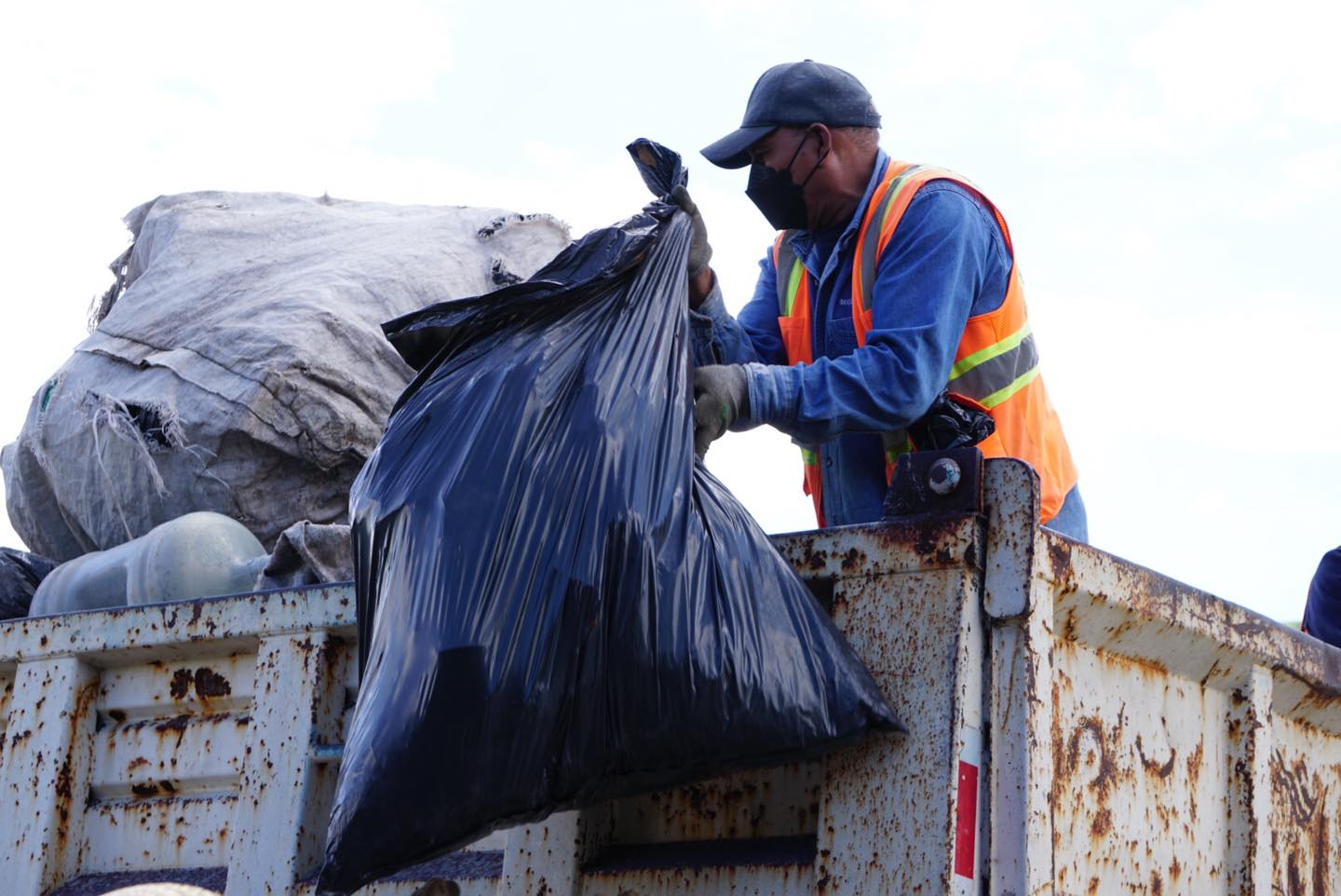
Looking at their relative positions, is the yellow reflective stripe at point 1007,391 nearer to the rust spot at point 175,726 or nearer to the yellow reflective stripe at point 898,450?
the yellow reflective stripe at point 898,450

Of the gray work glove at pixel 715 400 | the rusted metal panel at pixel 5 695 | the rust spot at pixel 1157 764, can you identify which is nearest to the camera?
the rust spot at pixel 1157 764

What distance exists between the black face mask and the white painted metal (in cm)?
85

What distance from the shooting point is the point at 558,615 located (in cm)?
182

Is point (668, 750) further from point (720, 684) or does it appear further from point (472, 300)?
point (472, 300)

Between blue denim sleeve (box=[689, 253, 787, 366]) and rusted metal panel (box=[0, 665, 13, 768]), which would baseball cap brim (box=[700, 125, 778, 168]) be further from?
rusted metal panel (box=[0, 665, 13, 768])

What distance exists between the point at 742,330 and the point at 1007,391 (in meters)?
0.51

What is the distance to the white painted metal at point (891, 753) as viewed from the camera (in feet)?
6.30

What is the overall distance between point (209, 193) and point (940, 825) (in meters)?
2.65

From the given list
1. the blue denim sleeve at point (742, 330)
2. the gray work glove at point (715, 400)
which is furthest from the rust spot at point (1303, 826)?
the blue denim sleeve at point (742, 330)

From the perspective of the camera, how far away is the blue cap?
8.87 feet

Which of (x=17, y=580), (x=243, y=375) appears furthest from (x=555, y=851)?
(x=17, y=580)

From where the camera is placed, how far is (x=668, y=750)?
185 cm

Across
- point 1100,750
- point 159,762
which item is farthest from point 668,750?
point 159,762

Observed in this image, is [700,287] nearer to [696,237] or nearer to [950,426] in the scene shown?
[696,237]
